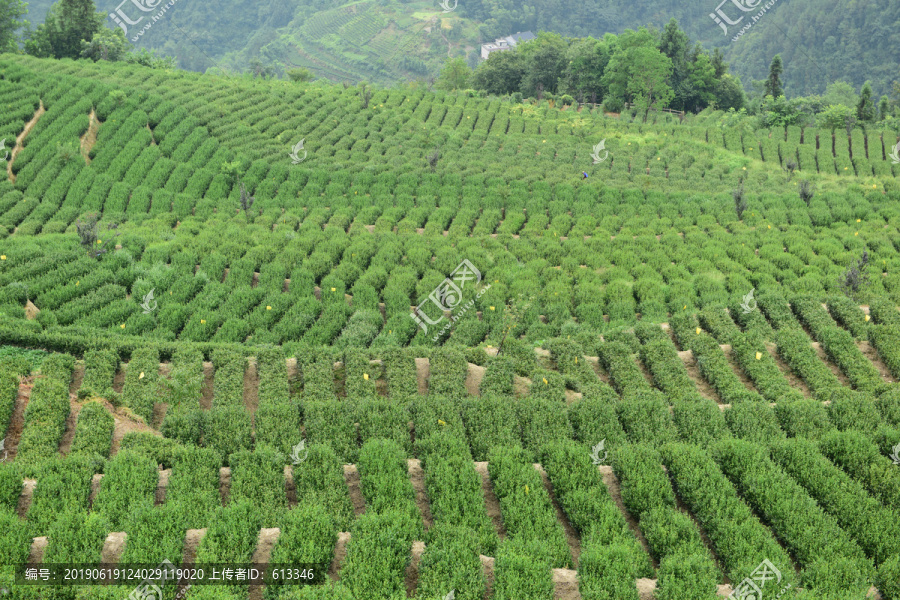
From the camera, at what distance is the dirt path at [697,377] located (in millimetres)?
11945

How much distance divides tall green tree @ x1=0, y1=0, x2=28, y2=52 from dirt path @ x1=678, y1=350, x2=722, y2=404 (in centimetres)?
4007

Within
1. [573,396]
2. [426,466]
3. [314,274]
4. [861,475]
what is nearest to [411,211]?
[314,274]

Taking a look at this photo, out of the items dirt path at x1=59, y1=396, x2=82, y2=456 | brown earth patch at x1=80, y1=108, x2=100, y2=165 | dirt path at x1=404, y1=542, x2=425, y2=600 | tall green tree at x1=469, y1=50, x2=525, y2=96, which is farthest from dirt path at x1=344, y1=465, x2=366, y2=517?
tall green tree at x1=469, y1=50, x2=525, y2=96

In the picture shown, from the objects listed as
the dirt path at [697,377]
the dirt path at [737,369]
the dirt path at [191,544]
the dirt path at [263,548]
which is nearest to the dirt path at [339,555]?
the dirt path at [263,548]

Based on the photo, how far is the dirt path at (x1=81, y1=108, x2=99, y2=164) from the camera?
23.9 m

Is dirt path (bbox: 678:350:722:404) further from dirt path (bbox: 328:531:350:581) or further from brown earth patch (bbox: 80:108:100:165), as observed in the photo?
brown earth patch (bbox: 80:108:100:165)

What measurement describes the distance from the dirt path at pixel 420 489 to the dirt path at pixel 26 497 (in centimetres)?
481

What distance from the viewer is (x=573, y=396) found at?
1184 centimetres

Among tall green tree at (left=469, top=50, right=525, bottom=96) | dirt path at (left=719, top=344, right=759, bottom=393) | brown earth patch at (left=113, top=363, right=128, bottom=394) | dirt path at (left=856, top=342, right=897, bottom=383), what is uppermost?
tall green tree at (left=469, top=50, right=525, bottom=96)

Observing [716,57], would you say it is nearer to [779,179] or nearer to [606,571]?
[779,179]

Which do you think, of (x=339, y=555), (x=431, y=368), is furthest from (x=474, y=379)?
(x=339, y=555)

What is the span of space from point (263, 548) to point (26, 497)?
325cm

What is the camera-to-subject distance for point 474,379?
39.9ft

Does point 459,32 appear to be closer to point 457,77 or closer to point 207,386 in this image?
point 457,77
